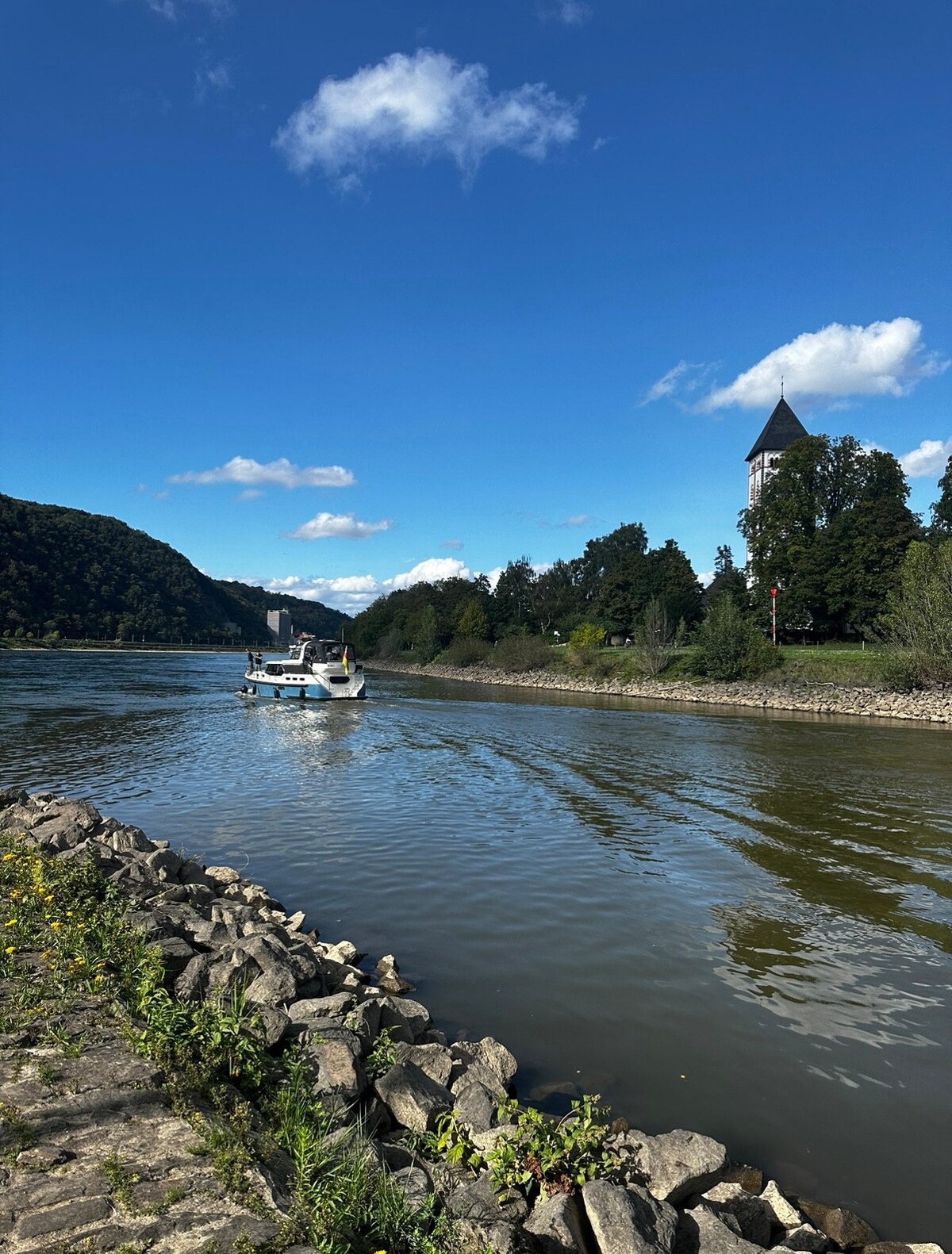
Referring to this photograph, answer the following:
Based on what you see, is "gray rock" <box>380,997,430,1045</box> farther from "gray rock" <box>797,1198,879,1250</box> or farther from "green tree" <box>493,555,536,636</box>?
"green tree" <box>493,555,536,636</box>

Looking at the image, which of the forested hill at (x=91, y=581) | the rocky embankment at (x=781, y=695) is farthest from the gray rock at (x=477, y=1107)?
the forested hill at (x=91, y=581)

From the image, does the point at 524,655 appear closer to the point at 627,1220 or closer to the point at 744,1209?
the point at 744,1209

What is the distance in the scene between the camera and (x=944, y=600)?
42.1 m

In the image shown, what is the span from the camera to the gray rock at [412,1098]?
4.61 meters

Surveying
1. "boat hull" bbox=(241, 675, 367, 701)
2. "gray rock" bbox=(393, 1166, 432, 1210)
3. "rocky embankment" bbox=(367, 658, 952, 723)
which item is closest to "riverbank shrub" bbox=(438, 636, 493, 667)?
"rocky embankment" bbox=(367, 658, 952, 723)

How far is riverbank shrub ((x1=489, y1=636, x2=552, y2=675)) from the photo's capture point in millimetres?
79812

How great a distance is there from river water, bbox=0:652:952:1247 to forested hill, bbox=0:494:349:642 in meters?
121

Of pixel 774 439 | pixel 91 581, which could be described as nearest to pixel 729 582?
pixel 774 439

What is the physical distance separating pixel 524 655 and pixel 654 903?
70.8 meters

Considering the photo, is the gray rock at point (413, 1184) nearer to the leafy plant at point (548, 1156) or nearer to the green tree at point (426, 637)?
the leafy plant at point (548, 1156)

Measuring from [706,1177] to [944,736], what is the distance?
32242 mm

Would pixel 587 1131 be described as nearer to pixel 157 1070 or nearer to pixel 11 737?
pixel 157 1070

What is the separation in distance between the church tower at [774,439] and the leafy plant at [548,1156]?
91312 millimetres

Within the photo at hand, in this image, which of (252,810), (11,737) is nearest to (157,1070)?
(252,810)
